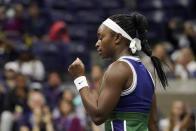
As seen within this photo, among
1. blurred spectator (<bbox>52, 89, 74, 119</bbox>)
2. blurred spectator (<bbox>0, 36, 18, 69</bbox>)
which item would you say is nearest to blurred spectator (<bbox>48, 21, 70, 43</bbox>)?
blurred spectator (<bbox>0, 36, 18, 69</bbox>)

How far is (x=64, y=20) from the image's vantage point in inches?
502

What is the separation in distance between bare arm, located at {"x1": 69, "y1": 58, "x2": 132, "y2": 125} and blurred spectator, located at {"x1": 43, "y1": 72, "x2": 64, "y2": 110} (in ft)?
20.4

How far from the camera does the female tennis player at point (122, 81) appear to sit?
368 cm

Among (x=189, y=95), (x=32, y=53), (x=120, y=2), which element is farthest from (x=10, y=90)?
(x=120, y=2)

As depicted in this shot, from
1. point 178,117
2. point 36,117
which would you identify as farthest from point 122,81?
point 36,117

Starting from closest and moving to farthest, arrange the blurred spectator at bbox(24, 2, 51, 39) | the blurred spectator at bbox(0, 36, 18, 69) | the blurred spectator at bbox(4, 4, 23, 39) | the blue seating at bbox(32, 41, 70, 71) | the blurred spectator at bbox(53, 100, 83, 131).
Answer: the blurred spectator at bbox(53, 100, 83, 131) → the blurred spectator at bbox(0, 36, 18, 69) → the blue seating at bbox(32, 41, 70, 71) → the blurred spectator at bbox(4, 4, 23, 39) → the blurred spectator at bbox(24, 2, 51, 39)

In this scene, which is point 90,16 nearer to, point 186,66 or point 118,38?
point 186,66

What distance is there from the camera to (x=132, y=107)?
3803 mm

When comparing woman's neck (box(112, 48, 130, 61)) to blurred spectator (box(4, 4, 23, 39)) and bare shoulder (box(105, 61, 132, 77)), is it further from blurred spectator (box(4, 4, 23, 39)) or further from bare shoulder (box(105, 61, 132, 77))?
blurred spectator (box(4, 4, 23, 39))

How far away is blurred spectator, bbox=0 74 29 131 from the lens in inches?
347

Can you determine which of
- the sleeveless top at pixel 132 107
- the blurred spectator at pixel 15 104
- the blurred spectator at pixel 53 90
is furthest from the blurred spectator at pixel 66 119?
the sleeveless top at pixel 132 107

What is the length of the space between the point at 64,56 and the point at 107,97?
25.5ft

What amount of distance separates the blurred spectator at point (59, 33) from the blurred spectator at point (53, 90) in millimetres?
1386

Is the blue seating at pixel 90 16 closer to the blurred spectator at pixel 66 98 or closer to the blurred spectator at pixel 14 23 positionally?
the blurred spectator at pixel 14 23
